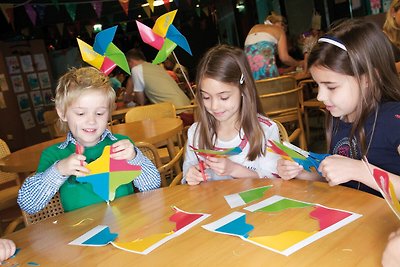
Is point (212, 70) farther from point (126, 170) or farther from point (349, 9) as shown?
point (349, 9)

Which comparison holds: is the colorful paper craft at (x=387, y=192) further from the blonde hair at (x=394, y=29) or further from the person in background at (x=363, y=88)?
the blonde hair at (x=394, y=29)

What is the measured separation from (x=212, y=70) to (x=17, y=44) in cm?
674

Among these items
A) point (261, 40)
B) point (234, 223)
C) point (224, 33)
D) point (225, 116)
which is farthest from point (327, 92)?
point (224, 33)

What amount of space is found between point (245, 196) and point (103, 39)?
2.22 ft

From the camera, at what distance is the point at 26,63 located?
24.8 ft

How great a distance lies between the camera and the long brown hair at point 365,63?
1.30 m

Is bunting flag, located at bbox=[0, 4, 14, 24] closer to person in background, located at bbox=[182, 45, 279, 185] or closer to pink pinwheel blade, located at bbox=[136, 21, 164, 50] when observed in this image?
person in background, located at bbox=[182, 45, 279, 185]

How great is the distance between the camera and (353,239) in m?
0.83

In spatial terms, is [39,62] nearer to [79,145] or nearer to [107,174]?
[79,145]

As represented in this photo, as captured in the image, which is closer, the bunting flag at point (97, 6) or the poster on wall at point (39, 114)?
the poster on wall at point (39, 114)

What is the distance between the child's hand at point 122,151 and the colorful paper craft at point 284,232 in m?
0.46

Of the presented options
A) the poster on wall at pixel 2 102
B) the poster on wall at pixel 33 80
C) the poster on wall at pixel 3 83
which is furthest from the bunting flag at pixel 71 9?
the poster on wall at pixel 2 102

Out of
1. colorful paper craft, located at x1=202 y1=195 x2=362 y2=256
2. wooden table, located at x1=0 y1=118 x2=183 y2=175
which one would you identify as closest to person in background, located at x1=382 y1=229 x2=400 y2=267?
colorful paper craft, located at x1=202 y1=195 x2=362 y2=256

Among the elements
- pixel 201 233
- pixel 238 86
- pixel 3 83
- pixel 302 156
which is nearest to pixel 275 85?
pixel 238 86
